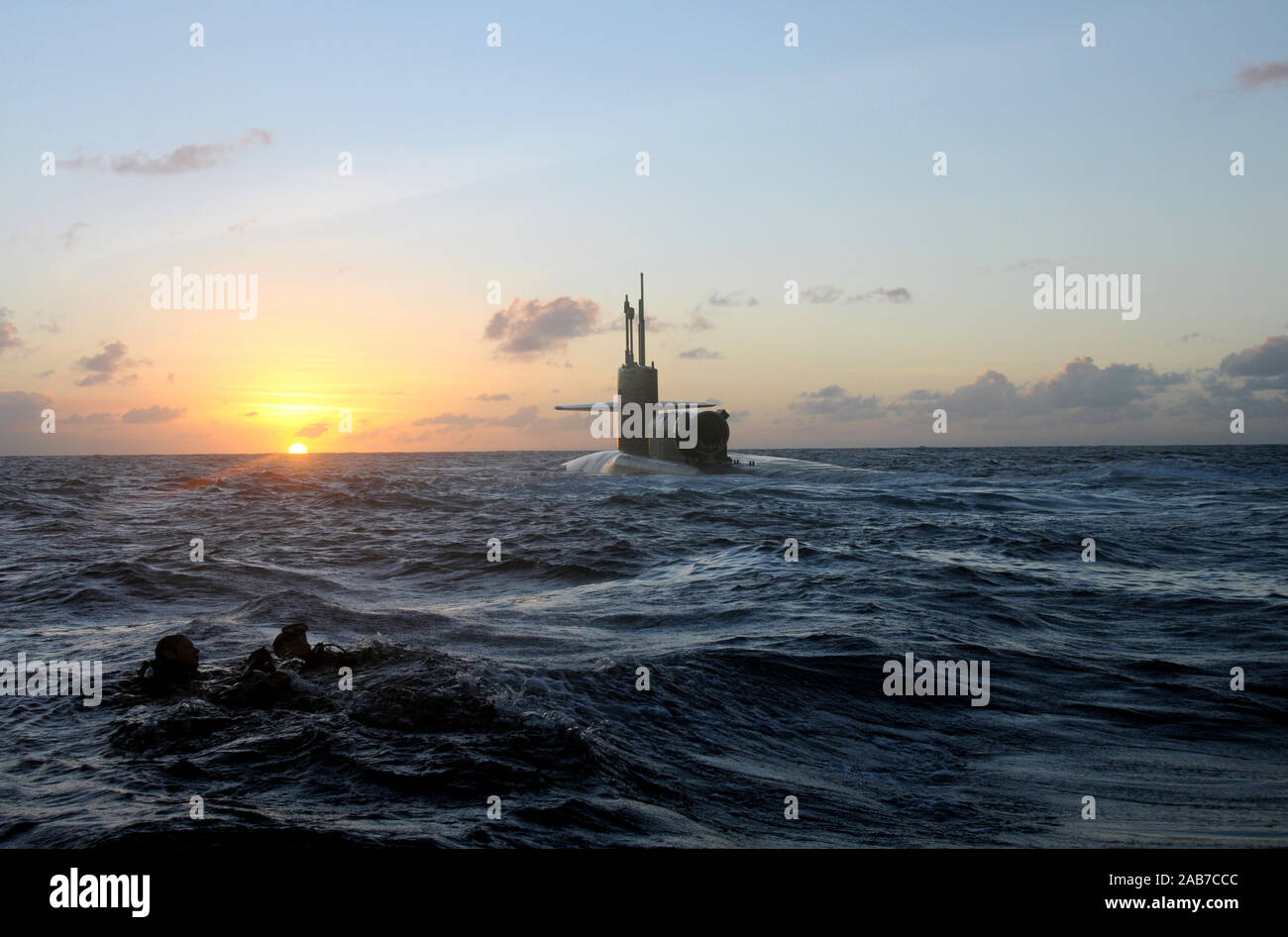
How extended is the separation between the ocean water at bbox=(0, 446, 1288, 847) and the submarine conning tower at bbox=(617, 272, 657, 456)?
1332 inches

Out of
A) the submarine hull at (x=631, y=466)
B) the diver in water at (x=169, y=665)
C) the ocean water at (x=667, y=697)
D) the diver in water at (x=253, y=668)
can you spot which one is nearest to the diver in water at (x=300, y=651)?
the diver in water at (x=253, y=668)

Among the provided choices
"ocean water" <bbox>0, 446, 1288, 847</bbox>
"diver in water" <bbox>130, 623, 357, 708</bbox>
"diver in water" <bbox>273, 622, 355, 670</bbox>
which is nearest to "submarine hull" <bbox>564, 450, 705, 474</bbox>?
"ocean water" <bbox>0, 446, 1288, 847</bbox>

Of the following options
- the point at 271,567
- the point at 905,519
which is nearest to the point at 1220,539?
the point at 905,519

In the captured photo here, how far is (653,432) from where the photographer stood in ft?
201

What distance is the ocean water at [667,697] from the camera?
262 inches

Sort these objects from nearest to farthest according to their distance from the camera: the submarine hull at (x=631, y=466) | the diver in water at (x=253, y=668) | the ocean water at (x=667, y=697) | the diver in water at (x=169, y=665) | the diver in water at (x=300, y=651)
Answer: the ocean water at (x=667, y=697) → the diver in water at (x=253, y=668) → the diver in water at (x=169, y=665) → the diver in water at (x=300, y=651) → the submarine hull at (x=631, y=466)

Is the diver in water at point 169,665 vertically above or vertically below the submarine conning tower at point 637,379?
below

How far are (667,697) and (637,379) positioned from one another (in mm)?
48965

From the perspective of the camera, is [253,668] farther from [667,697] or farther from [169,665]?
[667,697]

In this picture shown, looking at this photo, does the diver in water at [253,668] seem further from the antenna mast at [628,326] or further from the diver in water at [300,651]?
the antenna mast at [628,326]

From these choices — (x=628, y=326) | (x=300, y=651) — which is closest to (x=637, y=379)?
(x=628, y=326)

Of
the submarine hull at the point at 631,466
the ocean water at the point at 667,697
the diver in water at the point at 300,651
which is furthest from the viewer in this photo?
the submarine hull at the point at 631,466

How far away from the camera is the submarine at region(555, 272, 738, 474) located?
2287 inches
